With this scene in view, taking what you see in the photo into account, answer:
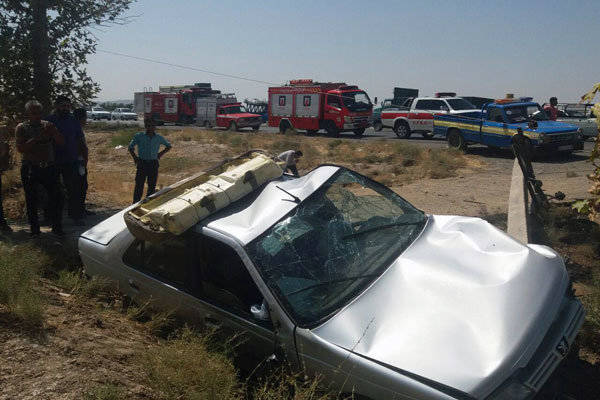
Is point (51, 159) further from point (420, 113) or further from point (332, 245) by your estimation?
point (420, 113)

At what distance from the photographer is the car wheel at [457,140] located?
1698cm

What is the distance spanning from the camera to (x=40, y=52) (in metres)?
7.88

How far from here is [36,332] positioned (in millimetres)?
3451

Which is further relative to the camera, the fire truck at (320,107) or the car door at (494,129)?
the fire truck at (320,107)

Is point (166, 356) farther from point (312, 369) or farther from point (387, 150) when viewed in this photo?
point (387, 150)

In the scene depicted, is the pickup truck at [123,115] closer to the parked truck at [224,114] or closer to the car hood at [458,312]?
the parked truck at [224,114]

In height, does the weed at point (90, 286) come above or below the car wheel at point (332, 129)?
below

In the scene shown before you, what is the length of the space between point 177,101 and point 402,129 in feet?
69.7

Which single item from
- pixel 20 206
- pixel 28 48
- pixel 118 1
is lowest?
pixel 20 206

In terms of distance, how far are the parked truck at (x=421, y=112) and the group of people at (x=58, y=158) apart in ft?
44.7

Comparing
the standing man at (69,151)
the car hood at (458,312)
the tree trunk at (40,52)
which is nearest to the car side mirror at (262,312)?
the car hood at (458,312)

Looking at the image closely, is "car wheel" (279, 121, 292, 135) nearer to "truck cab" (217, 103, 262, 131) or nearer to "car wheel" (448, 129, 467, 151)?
"truck cab" (217, 103, 262, 131)

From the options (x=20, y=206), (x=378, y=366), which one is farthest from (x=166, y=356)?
(x=20, y=206)

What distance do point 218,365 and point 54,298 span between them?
6.49 feet
